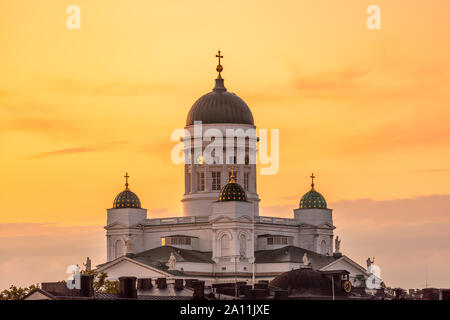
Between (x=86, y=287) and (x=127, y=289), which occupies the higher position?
(x=127, y=289)

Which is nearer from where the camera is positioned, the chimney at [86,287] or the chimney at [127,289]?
the chimney at [86,287]

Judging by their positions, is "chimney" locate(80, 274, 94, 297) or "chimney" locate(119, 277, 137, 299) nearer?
"chimney" locate(80, 274, 94, 297)

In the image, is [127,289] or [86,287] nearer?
[86,287]
